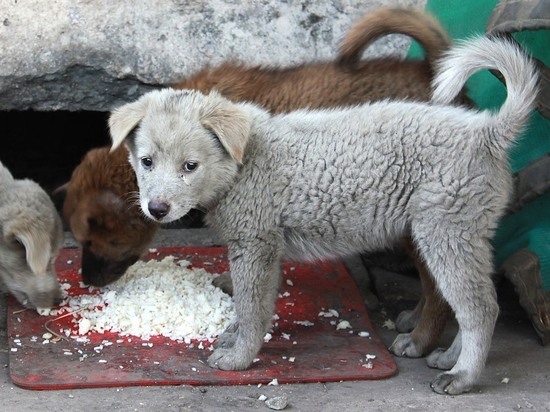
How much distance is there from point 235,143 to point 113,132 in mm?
569

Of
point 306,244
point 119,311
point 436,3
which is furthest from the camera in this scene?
point 436,3

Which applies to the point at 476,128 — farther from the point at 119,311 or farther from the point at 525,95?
the point at 119,311

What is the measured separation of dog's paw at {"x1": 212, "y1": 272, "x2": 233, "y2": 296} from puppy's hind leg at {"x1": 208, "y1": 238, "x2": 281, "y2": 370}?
0.74 metres

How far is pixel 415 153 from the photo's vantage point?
161 inches

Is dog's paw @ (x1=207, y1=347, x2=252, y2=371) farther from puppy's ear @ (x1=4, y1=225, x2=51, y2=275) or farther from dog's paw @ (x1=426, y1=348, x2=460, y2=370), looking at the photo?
puppy's ear @ (x1=4, y1=225, x2=51, y2=275)

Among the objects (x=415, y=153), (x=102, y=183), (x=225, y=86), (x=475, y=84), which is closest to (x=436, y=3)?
(x=475, y=84)

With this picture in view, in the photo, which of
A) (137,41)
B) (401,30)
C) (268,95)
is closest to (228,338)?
(268,95)

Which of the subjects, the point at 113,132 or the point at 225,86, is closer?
the point at 113,132

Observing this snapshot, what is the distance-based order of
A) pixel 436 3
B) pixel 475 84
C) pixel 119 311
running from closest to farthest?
1. pixel 119 311
2. pixel 475 84
3. pixel 436 3

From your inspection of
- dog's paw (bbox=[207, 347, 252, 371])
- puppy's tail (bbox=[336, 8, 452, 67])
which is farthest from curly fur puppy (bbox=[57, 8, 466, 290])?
dog's paw (bbox=[207, 347, 252, 371])

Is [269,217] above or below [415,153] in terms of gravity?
below

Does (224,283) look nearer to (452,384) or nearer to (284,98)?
(284,98)

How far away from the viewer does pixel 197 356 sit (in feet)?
14.9

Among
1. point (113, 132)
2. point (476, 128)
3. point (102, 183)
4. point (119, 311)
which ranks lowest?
point (119, 311)
